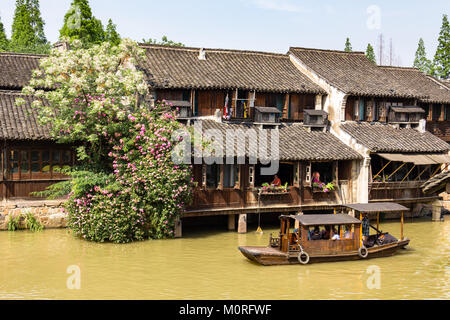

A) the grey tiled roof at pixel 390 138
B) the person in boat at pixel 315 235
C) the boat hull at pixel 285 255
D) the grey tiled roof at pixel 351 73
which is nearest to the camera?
the boat hull at pixel 285 255

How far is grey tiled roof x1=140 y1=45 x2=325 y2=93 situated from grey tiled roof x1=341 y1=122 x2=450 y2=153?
2.90 metres

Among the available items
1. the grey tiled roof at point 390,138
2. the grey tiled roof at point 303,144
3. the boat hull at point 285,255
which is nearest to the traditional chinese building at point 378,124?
the grey tiled roof at point 390,138

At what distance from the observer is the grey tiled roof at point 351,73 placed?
28516 millimetres

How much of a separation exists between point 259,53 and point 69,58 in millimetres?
11593

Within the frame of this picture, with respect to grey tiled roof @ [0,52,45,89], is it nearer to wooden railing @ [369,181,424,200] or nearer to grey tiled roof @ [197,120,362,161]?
grey tiled roof @ [197,120,362,161]

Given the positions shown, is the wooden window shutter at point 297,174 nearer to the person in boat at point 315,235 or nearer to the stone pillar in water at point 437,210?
the person in boat at point 315,235

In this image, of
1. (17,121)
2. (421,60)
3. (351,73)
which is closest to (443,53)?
(421,60)

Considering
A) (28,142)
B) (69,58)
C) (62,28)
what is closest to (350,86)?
(69,58)

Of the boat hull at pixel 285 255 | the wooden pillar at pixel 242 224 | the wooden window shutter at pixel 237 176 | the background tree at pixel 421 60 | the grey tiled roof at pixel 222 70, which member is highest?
the background tree at pixel 421 60

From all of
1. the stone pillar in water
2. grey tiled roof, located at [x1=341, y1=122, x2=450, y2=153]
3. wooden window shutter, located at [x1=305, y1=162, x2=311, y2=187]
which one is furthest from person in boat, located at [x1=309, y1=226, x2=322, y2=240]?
the stone pillar in water

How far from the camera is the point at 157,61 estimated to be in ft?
86.5

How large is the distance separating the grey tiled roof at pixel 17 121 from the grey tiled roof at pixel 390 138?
1462 centimetres

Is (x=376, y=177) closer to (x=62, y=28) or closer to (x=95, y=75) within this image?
(x=95, y=75)

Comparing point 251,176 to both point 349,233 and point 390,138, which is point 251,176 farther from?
point 390,138
